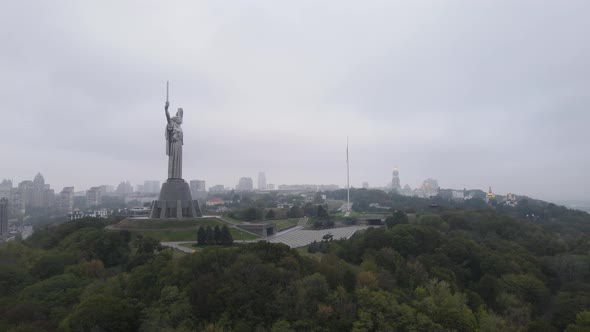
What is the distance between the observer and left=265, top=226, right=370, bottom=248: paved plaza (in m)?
34.3

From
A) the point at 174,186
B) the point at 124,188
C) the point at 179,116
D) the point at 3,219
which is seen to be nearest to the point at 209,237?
the point at 174,186

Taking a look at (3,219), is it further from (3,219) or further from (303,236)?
(303,236)

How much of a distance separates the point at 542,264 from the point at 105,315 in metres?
27.1

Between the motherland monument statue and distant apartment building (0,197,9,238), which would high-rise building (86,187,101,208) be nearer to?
distant apartment building (0,197,9,238)

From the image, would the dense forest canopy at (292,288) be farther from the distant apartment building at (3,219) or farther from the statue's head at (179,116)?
the distant apartment building at (3,219)

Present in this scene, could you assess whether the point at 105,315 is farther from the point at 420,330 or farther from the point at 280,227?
the point at 280,227

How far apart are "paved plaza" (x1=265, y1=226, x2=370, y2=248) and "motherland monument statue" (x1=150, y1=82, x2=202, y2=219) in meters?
8.67

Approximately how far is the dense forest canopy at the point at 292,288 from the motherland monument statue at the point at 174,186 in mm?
8441

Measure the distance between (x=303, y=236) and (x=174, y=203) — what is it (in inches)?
483

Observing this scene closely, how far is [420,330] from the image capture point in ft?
54.1

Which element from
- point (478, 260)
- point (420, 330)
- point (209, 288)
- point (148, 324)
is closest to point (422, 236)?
point (478, 260)

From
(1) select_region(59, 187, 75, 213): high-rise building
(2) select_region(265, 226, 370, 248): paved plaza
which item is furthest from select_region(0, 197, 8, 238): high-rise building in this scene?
(1) select_region(59, 187, 75, 213): high-rise building

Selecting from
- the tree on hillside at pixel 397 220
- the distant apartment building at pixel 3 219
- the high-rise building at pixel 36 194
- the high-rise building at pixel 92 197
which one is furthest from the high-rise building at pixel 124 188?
the tree on hillside at pixel 397 220

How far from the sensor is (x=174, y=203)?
3750 centimetres
